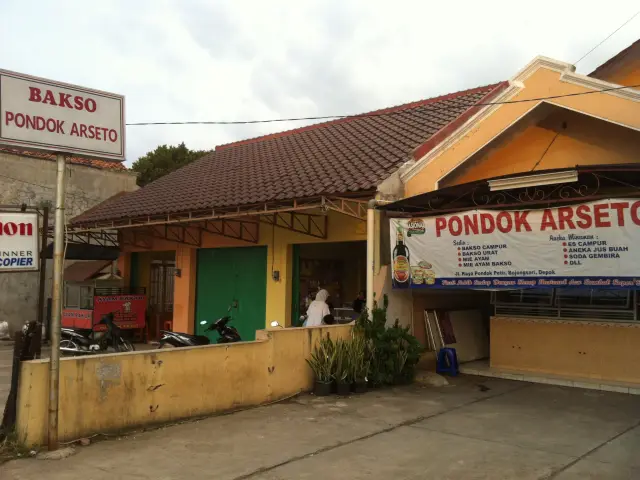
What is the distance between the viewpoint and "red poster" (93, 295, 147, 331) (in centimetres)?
1556

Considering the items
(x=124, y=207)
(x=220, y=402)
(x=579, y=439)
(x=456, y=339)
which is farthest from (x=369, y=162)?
(x=124, y=207)

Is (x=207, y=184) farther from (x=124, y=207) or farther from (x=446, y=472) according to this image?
(x=446, y=472)

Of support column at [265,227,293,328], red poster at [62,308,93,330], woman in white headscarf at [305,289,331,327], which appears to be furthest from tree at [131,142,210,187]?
woman in white headscarf at [305,289,331,327]

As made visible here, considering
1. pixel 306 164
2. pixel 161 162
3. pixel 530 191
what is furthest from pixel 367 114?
pixel 161 162

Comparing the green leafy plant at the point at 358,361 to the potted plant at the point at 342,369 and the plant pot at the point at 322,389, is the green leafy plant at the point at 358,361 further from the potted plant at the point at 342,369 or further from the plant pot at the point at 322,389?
the plant pot at the point at 322,389

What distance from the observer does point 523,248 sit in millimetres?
8734

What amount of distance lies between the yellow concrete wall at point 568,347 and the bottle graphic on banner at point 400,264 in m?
2.05

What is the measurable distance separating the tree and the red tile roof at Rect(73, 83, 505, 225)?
16.0 metres

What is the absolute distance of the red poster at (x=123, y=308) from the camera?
51.1 ft

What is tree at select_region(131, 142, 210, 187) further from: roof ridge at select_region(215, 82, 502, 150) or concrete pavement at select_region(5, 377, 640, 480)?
concrete pavement at select_region(5, 377, 640, 480)

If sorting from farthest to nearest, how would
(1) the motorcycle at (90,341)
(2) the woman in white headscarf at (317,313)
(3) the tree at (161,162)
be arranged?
(3) the tree at (161,162)
(1) the motorcycle at (90,341)
(2) the woman in white headscarf at (317,313)

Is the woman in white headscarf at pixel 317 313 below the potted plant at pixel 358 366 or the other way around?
the other way around

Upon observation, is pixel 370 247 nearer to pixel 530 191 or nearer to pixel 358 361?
pixel 358 361

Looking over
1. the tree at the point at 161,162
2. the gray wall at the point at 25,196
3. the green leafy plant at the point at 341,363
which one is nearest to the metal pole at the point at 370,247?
the green leafy plant at the point at 341,363
